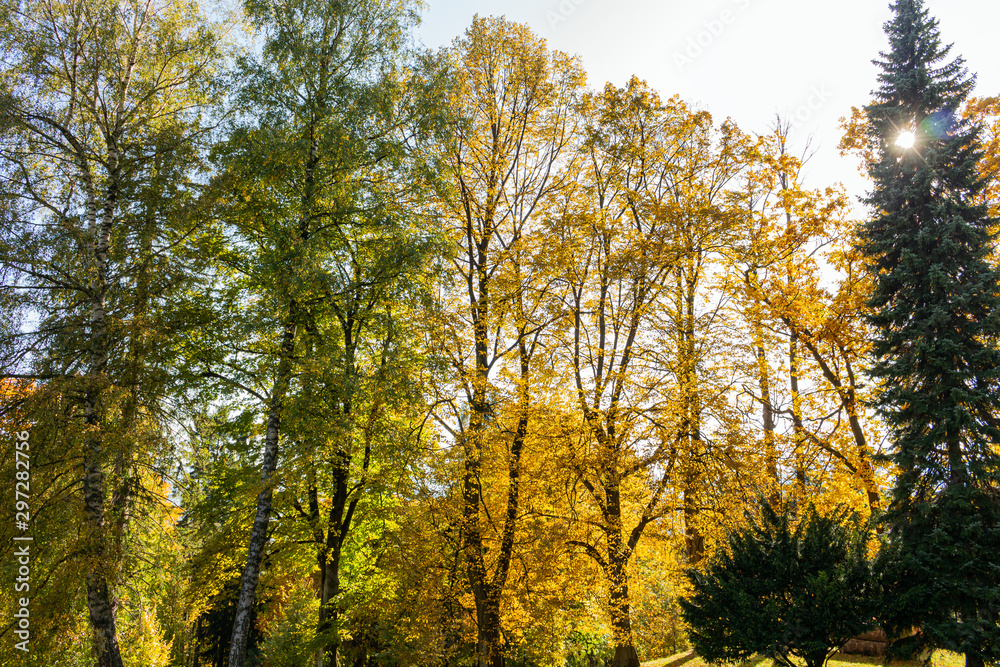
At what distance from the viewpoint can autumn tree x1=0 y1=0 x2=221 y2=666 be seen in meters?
8.41

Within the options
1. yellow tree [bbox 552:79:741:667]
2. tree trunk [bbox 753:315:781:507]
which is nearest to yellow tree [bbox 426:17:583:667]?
yellow tree [bbox 552:79:741:667]

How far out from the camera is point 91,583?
8.14m

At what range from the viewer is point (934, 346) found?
33.4 feet

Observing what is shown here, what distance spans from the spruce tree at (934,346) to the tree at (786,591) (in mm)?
699

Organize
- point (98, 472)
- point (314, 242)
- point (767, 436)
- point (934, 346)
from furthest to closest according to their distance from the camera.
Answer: point (767, 436)
point (314, 242)
point (934, 346)
point (98, 472)

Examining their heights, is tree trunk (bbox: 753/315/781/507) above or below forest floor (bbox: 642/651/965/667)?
above

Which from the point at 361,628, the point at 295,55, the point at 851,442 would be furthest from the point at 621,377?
the point at 295,55

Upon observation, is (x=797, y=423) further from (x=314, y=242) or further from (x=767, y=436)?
(x=314, y=242)

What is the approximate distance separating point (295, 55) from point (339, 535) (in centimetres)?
1126

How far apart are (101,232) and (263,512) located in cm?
586

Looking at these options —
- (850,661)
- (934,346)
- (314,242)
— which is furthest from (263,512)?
(850,661)

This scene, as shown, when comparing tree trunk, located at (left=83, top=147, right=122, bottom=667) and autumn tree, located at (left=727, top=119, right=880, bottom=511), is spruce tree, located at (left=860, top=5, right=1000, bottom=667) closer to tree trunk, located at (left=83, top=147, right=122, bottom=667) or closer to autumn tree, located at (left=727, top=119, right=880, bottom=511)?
autumn tree, located at (left=727, top=119, right=880, bottom=511)

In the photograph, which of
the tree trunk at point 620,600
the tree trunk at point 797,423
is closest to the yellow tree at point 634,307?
the tree trunk at point 620,600

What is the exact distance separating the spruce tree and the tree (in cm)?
70
